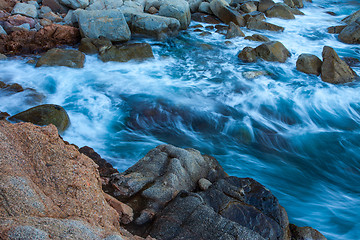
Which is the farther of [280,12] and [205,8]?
[280,12]

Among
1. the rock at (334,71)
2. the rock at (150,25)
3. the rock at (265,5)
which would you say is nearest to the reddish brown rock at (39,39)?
the rock at (150,25)

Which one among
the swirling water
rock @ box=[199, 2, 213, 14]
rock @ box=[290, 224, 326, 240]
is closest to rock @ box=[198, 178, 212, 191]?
rock @ box=[290, 224, 326, 240]

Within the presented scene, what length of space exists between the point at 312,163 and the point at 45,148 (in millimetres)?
5503

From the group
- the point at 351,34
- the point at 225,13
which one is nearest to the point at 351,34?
the point at 351,34

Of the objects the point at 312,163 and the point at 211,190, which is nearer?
the point at 211,190

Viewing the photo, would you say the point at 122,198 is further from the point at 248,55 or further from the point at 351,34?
the point at 351,34

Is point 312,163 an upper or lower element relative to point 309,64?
lower

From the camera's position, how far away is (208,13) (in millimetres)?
15883

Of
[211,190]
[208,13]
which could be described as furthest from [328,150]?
[208,13]

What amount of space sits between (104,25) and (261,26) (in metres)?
7.85

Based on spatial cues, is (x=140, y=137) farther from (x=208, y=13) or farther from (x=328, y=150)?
(x=208, y=13)

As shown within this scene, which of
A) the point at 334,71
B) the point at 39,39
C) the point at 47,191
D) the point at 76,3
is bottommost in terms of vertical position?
the point at 39,39

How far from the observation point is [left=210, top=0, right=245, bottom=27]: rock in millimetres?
14742

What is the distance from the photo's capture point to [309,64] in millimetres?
9922
